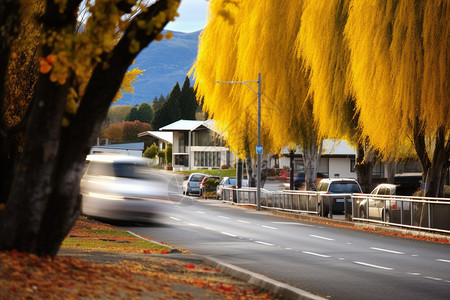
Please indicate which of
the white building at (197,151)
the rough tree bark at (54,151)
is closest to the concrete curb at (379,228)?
the rough tree bark at (54,151)

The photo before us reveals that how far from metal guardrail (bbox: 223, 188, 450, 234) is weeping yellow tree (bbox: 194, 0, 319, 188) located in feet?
9.66

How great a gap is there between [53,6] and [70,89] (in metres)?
1.10

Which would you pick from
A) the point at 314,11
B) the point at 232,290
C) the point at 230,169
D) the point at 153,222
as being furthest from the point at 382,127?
the point at 230,169

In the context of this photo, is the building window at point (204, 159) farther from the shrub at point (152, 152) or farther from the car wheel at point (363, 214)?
the car wheel at point (363, 214)

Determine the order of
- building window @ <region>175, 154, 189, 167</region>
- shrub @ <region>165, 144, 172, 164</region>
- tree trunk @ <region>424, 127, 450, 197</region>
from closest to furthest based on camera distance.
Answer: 1. tree trunk @ <region>424, 127, 450, 197</region>
2. building window @ <region>175, 154, 189, 167</region>
3. shrub @ <region>165, 144, 172, 164</region>

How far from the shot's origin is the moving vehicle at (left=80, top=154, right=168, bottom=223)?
2255cm

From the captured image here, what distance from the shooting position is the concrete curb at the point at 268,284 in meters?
9.88

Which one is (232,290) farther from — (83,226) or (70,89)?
(83,226)

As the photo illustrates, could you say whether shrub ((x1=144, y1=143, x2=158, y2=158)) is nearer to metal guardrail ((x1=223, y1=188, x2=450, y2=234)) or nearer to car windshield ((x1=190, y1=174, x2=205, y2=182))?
car windshield ((x1=190, y1=174, x2=205, y2=182))

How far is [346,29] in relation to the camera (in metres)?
25.1

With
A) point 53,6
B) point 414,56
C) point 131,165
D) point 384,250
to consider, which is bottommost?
point 384,250

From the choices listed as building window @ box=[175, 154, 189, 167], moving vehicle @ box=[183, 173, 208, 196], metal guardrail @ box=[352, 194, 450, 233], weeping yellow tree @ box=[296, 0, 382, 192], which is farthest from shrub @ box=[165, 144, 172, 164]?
weeping yellow tree @ box=[296, 0, 382, 192]

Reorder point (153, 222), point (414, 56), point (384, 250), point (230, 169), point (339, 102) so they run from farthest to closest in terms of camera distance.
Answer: point (230, 169) < point (339, 102) < point (153, 222) < point (414, 56) < point (384, 250)

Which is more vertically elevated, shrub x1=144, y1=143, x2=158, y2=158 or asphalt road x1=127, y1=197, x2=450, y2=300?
shrub x1=144, y1=143, x2=158, y2=158
